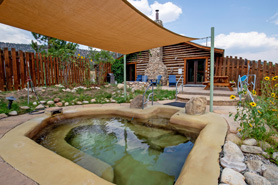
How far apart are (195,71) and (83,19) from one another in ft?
30.0

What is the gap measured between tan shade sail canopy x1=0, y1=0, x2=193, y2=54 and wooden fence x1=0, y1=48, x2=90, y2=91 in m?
2.68

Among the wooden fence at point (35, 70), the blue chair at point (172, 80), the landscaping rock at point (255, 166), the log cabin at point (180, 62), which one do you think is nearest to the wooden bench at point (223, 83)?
the log cabin at point (180, 62)

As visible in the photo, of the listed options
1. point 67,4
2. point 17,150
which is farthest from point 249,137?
point 67,4

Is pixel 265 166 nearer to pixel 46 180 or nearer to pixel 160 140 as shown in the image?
pixel 160 140

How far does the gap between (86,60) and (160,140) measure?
7.74 m

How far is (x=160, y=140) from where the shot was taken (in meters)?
2.32

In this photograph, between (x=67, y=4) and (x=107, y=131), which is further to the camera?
(x=107, y=131)

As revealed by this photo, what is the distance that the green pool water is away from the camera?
1532 millimetres

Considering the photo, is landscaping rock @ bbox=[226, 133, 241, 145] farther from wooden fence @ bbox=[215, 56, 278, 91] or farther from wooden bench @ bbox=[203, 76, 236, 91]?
wooden fence @ bbox=[215, 56, 278, 91]

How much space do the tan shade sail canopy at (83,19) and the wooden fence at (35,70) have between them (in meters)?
2.68

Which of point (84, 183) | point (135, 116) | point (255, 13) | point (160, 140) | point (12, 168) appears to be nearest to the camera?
point (84, 183)

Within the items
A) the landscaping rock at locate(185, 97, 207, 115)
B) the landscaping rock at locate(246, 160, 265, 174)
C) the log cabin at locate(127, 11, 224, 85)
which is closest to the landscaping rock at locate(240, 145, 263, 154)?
the landscaping rock at locate(246, 160, 265, 174)

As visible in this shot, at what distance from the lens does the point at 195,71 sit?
33.0 feet

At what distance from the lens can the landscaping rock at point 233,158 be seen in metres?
1.31
